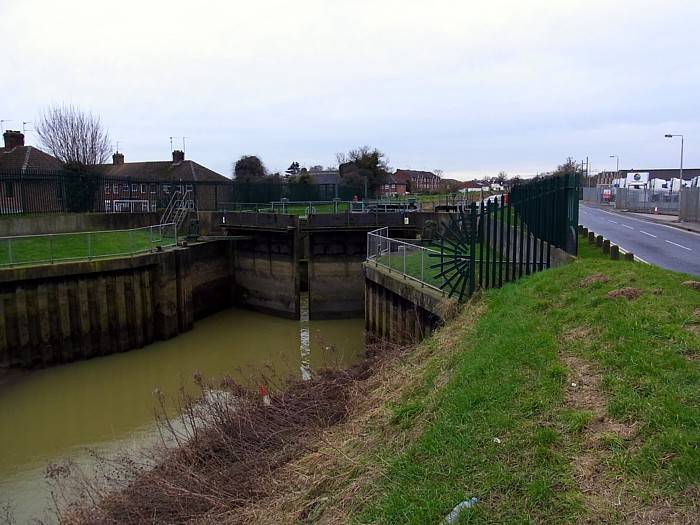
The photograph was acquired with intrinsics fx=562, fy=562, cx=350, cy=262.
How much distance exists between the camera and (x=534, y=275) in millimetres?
10484

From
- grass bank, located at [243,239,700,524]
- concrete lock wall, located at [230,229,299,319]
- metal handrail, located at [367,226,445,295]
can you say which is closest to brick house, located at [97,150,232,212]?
concrete lock wall, located at [230,229,299,319]

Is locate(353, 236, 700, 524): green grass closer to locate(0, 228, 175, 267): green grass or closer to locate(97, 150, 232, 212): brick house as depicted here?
locate(0, 228, 175, 267): green grass

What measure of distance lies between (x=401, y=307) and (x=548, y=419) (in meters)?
10.2

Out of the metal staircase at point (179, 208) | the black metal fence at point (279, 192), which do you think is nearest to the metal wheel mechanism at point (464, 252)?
the metal staircase at point (179, 208)

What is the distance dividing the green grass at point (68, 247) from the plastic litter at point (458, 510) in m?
18.1

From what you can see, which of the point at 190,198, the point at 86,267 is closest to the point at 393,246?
the point at 86,267

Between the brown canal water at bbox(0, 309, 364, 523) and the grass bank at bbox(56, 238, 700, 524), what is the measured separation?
464cm

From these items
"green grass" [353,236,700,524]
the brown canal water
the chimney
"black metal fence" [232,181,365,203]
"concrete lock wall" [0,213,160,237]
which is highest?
the chimney

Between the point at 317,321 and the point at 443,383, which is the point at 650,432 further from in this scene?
the point at 317,321

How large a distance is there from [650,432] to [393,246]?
46.1 ft

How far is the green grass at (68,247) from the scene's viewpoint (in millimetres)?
19109

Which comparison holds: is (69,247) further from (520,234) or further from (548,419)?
(548,419)

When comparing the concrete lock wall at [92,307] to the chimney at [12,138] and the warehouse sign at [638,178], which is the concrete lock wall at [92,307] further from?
the warehouse sign at [638,178]

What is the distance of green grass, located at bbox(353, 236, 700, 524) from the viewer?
4.25 meters
